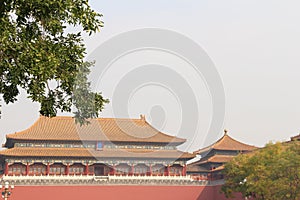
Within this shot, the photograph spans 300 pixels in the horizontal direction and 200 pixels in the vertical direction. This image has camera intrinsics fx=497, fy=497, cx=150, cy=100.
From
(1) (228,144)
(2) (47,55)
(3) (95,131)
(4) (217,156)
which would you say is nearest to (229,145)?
(1) (228,144)

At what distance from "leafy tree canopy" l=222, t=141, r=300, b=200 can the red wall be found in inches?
275

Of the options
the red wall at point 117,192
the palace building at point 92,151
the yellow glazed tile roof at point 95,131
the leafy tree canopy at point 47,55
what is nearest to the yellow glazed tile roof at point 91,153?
the palace building at point 92,151

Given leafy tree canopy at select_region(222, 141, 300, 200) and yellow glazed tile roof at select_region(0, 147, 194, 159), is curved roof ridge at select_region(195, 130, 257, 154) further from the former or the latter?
leafy tree canopy at select_region(222, 141, 300, 200)

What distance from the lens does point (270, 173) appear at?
3114 cm

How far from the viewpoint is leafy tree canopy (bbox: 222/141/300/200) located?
29.3 metres

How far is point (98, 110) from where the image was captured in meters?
12.0

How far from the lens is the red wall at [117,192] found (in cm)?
3909

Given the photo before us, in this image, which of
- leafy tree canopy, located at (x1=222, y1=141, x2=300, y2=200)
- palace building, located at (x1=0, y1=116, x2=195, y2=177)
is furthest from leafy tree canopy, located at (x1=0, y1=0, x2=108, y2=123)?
palace building, located at (x1=0, y1=116, x2=195, y2=177)

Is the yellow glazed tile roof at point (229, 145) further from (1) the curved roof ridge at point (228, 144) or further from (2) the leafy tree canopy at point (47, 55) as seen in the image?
(2) the leafy tree canopy at point (47, 55)

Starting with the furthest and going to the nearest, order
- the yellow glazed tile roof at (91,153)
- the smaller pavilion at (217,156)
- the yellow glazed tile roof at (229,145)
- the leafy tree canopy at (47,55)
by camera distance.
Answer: the yellow glazed tile roof at (229,145), the smaller pavilion at (217,156), the yellow glazed tile roof at (91,153), the leafy tree canopy at (47,55)

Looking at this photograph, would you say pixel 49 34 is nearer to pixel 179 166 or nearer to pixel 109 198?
pixel 109 198

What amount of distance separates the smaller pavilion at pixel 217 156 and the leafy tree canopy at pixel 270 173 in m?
10.7

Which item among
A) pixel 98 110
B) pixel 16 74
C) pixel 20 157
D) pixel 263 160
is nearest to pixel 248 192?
pixel 263 160

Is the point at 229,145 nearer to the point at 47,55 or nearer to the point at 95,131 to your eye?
the point at 95,131
